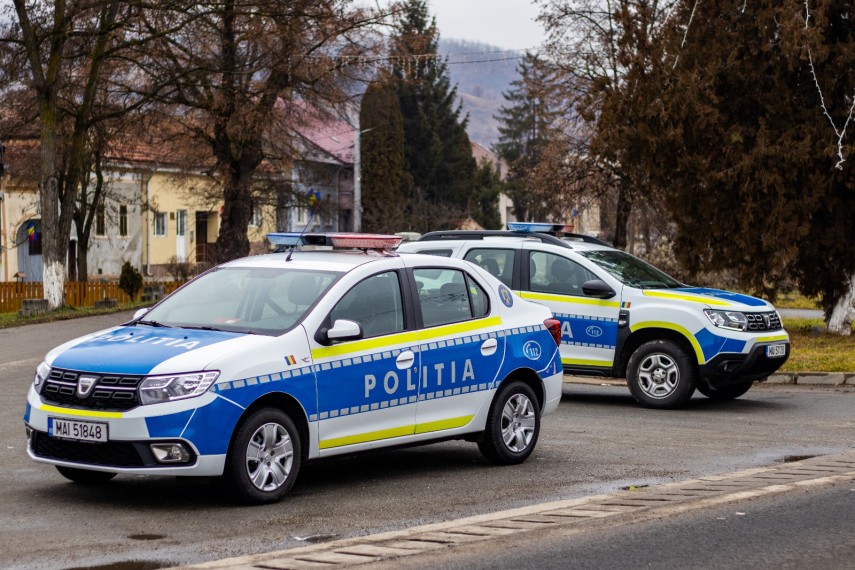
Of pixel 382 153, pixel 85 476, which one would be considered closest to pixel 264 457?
pixel 85 476

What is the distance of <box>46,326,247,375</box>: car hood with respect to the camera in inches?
312

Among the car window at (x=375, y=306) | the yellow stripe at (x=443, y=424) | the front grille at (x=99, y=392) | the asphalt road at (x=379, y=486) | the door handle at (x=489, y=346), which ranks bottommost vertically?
the asphalt road at (x=379, y=486)

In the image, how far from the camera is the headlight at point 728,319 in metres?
14.2

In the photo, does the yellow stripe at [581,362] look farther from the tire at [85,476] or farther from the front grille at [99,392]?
the front grille at [99,392]

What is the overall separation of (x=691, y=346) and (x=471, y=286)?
494cm

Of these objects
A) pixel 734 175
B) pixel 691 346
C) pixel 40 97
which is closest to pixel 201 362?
pixel 691 346

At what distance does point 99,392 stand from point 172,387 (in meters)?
0.46

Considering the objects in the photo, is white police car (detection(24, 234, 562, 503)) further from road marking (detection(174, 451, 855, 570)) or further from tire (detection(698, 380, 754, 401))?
A: tire (detection(698, 380, 754, 401))

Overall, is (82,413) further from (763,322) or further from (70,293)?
(70,293)

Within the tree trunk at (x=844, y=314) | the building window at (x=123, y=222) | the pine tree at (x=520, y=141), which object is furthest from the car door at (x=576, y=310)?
the pine tree at (x=520, y=141)

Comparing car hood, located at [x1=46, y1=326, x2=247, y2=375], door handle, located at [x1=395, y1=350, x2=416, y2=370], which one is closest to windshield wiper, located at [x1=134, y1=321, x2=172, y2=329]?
car hood, located at [x1=46, y1=326, x2=247, y2=375]

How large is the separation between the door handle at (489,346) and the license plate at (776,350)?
5328 millimetres

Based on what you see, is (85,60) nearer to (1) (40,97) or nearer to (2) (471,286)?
(1) (40,97)

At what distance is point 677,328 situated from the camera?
563 inches
